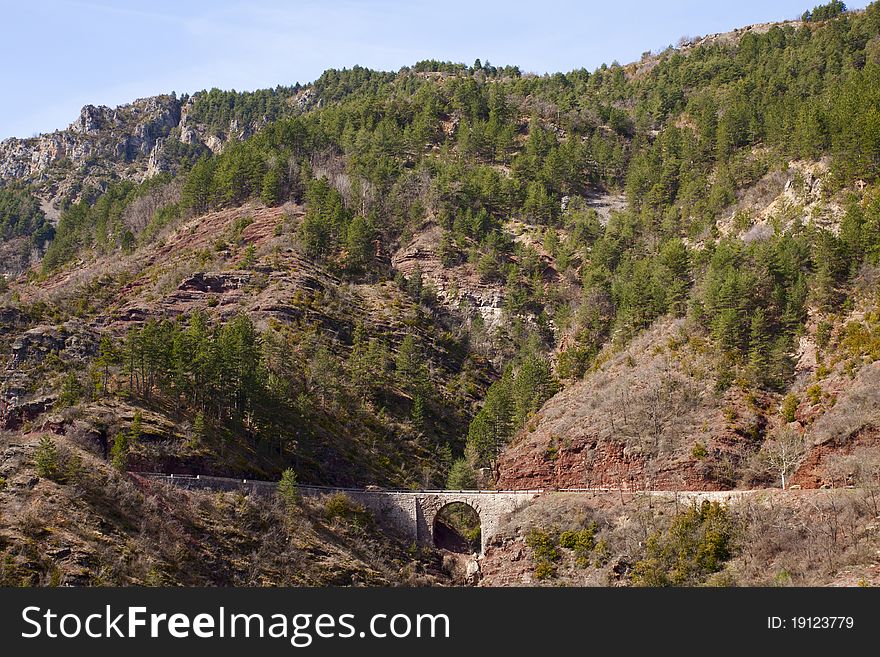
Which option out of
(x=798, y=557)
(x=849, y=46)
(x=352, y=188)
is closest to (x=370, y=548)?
(x=798, y=557)

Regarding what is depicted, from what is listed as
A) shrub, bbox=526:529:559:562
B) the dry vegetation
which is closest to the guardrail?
the dry vegetation

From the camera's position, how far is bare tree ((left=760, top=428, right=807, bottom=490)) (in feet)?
222

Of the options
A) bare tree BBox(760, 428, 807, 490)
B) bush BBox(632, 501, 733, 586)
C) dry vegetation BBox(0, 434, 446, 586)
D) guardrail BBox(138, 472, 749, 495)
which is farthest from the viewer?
guardrail BBox(138, 472, 749, 495)

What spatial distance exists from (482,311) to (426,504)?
126 ft

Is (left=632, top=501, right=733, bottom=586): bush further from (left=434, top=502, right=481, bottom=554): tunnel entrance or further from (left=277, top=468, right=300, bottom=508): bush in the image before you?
(left=277, top=468, right=300, bottom=508): bush

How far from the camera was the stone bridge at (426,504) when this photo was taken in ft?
258

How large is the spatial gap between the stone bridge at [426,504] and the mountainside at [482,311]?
2774 mm

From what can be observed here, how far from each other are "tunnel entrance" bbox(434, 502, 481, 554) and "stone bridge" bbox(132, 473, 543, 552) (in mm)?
961

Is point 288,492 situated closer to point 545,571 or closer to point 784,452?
point 545,571

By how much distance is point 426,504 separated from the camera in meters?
80.5

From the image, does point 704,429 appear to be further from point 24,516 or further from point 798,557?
point 24,516

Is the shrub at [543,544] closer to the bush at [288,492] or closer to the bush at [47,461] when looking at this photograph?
the bush at [288,492]

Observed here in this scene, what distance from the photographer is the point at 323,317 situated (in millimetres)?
101562

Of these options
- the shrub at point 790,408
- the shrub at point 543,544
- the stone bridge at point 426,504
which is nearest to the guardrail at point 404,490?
the stone bridge at point 426,504
